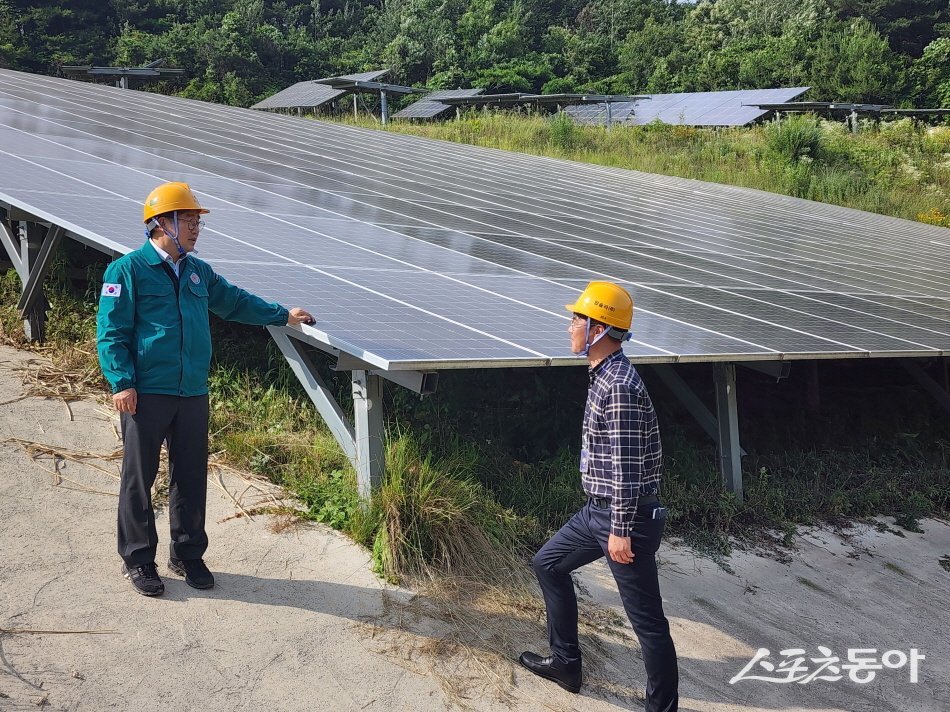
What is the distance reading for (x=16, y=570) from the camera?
4.65 meters

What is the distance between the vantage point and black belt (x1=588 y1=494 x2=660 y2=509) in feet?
12.9

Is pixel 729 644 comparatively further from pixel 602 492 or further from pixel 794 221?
pixel 794 221

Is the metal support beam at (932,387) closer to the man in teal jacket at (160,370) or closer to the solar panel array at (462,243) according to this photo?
the solar panel array at (462,243)

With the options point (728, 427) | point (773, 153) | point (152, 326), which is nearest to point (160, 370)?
point (152, 326)

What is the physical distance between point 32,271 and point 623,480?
5.74 m

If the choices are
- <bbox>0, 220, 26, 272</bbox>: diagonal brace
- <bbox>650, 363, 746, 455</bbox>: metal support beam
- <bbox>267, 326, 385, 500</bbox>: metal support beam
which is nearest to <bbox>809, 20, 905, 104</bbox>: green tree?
<bbox>650, 363, 746, 455</bbox>: metal support beam

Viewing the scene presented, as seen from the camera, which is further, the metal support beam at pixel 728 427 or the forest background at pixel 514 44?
the forest background at pixel 514 44

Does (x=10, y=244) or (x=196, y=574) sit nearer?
(x=196, y=574)

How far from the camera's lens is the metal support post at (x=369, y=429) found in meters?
5.33

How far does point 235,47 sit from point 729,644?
1788 inches

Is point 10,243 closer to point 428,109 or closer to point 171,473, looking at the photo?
point 171,473

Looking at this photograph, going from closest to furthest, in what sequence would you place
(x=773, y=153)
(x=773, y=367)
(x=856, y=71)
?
(x=773, y=367) → (x=773, y=153) → (x=856, y=71)

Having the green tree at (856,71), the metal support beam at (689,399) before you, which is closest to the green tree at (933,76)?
the green tree at (856,71)

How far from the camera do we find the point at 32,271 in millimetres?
7594
